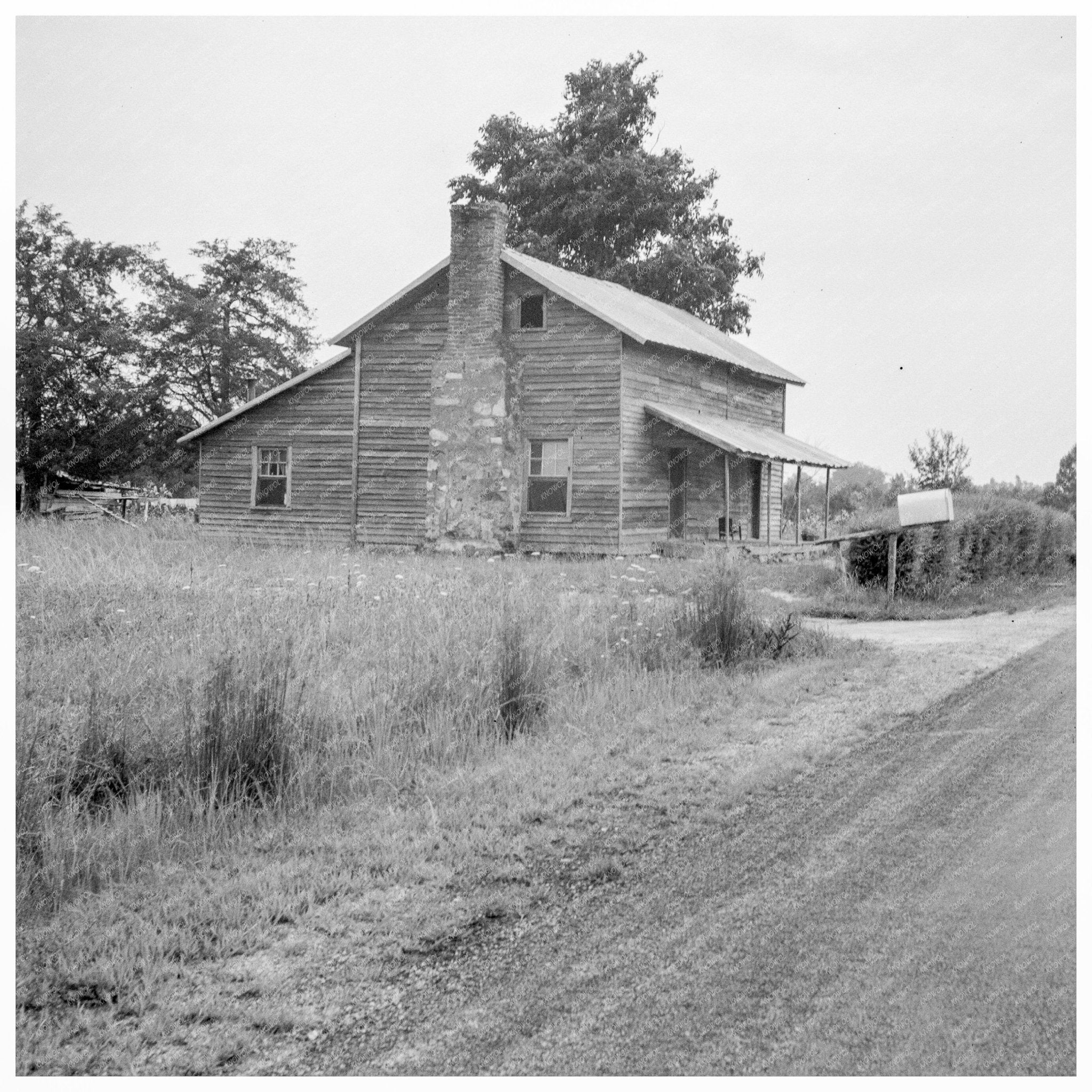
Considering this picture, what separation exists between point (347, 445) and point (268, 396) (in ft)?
6.51

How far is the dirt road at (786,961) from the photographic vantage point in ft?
8.77

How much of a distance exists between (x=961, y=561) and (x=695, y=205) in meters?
11.9

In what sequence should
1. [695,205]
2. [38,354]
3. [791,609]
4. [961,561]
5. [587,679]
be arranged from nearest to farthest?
1. [38,354]
2. [587,679]
3. [791,609]
4. [961,561]
5. [695,205]

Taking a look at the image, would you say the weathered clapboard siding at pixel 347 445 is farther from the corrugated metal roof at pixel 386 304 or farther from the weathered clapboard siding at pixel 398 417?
the corrugated metal roof at pixel 386 304

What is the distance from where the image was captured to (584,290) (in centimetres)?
2042

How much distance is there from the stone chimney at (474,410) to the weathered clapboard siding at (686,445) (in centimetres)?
225

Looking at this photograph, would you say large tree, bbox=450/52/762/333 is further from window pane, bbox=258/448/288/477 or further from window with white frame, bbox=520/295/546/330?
window pane, bbox=258/448/288/477

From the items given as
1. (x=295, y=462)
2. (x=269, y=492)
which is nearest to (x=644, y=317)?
(x=295, y=462)

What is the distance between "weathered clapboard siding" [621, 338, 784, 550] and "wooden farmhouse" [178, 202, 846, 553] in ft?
0.18

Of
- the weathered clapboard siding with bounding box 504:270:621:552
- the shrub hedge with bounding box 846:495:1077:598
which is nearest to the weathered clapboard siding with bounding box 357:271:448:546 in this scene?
the weathered clapboard siding with bounding box 504:270:621:552
